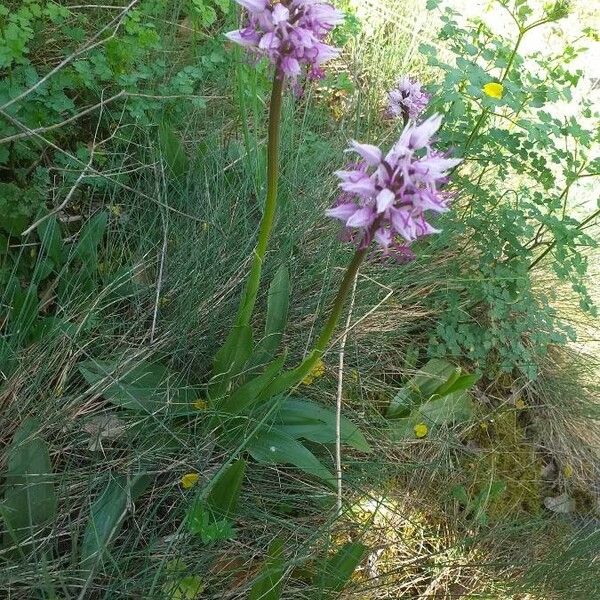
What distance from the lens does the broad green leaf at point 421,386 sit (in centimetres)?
205

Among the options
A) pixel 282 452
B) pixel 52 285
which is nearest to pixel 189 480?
pixel 282 452

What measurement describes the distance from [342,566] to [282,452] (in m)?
0.28

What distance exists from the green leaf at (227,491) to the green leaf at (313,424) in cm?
24

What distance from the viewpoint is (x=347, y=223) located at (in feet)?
3.66

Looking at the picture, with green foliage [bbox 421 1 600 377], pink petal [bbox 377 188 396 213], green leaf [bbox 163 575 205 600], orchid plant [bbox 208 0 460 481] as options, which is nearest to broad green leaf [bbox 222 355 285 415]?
orchid plant [bbox 208 0 460 481]

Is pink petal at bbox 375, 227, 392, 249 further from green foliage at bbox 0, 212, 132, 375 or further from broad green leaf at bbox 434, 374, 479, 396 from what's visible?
broad green leaf at bbox 434, 374, 479, 396

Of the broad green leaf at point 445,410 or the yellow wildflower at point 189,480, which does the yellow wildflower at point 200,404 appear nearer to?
the yellow wildflower at point 189,480

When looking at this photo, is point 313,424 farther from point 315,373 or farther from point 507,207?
point 507,207

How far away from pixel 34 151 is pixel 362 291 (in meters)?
1.02

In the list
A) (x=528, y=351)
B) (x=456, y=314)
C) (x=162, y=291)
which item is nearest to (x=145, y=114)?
(x=162, y=291)

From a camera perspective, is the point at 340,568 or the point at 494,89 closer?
the point at 340,568

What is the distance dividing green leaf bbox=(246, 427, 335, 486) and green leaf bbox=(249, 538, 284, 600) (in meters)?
0.20

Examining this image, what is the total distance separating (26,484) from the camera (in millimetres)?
1296

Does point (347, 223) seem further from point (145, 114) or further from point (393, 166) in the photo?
point (145, 114)
